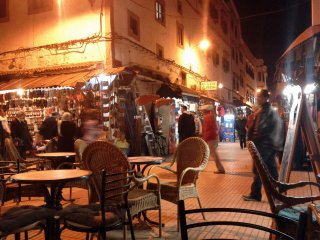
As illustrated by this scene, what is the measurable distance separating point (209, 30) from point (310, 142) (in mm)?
21015

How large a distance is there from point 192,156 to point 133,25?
381 inches

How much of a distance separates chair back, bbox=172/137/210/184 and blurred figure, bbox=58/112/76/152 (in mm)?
3194

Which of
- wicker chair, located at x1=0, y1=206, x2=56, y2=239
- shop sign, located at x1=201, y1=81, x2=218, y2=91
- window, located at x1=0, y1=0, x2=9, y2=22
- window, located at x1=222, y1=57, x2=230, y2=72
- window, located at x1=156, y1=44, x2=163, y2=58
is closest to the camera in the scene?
wicker chair, located at x1=0, y1=206, x2=56, y2=239

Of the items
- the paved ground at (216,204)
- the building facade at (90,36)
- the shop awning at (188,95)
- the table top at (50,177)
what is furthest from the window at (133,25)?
the table top at (50,177)

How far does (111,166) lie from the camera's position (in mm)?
4078

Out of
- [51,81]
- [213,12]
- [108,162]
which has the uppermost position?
[213,12]

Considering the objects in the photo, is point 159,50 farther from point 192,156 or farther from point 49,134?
point 192,156

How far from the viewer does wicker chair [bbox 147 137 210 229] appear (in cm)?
498

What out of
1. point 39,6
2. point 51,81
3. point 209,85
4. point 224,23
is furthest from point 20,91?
point 224,23

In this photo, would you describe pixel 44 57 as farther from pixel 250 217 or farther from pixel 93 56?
pixel 250 217

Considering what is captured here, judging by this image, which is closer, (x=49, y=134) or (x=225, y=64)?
(x=49, y=134)

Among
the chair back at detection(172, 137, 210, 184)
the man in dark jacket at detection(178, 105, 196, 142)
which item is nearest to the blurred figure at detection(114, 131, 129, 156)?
the man in dark jacket at detection(178, 105, 196, 142)

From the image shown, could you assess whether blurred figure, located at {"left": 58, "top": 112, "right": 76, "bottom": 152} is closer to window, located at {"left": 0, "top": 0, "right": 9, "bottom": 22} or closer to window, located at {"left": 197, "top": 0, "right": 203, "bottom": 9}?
window, located at {"left": 0, "top": 0, "right": 9, "bottom": 22}

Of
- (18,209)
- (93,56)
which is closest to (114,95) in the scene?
(93,56)
